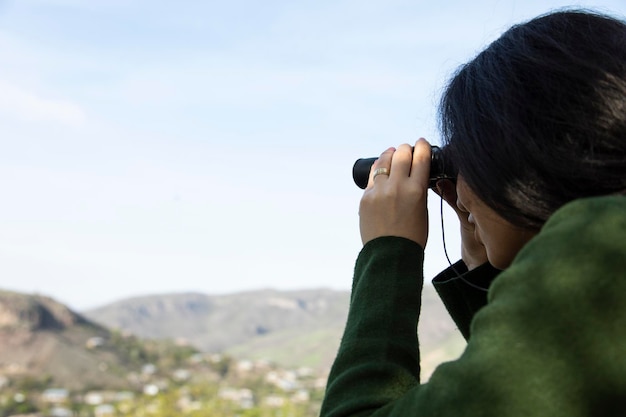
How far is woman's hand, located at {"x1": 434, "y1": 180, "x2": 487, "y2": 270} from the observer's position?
990mm

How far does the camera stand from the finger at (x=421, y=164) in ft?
3.02

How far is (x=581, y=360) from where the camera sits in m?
0.65

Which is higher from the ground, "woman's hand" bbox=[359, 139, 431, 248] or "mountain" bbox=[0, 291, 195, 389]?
"woman's hand" bbox=[359, 139, 431, 248]

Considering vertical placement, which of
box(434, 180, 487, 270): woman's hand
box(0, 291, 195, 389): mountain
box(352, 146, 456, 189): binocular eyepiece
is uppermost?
box(352, 146, 456, 189): binocular eyepiece

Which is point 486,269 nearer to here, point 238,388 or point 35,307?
point 238,388

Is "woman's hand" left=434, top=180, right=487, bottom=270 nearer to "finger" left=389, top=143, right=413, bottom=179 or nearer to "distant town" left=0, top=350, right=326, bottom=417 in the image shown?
"finger" left=389, top=143, right=413, bottom=179

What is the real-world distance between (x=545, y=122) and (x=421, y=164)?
18 cm

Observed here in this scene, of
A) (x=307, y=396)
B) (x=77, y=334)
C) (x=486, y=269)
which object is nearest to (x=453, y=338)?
(x=307, y=396)

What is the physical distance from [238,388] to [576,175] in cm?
5100

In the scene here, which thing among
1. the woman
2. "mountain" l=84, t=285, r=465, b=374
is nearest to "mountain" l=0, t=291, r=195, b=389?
"mountain" l=84, t=285, r=465, b=374

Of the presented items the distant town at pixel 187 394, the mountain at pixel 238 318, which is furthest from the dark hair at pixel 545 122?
the mountain at pixel 238 318

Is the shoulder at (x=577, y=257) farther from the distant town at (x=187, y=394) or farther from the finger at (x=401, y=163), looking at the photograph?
the distant town at (x=187, y=394)

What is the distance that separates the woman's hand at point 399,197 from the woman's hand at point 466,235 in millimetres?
60

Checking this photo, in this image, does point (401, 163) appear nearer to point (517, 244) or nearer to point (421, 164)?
point (421, 164)
